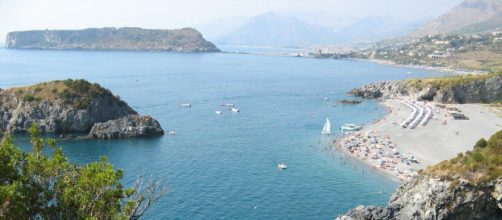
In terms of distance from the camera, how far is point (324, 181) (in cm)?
6200

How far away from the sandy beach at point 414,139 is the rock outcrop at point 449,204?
20693 mm

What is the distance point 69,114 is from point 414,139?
61.5m

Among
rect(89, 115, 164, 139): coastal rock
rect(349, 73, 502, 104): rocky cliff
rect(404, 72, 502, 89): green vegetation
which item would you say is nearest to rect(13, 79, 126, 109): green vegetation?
rect(89, 115, 164, 139): coastal rock

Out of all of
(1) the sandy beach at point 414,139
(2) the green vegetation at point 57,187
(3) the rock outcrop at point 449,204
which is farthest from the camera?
(1) the sandy beach at point 414,139

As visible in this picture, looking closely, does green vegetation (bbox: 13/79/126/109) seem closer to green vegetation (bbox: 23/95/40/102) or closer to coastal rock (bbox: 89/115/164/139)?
green vegetation (bbox: 23/95/40/102)

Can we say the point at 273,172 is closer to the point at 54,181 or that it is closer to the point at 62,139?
the point at 62,139

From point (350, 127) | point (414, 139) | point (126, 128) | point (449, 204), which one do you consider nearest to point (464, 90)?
point (350, 127)

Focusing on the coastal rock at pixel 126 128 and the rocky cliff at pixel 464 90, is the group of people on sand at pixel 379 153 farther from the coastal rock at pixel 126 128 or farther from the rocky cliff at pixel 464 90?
the rocky cliff at pixel 464 90

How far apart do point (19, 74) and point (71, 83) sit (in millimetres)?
104540

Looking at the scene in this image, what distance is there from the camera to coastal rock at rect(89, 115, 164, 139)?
273ft

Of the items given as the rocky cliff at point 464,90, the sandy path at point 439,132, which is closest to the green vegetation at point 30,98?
the sandy path at point 439,132

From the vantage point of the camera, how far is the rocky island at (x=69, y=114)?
85.2m

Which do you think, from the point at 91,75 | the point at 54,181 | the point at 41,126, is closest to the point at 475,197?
the point at 54,181

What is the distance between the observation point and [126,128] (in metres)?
84.9
